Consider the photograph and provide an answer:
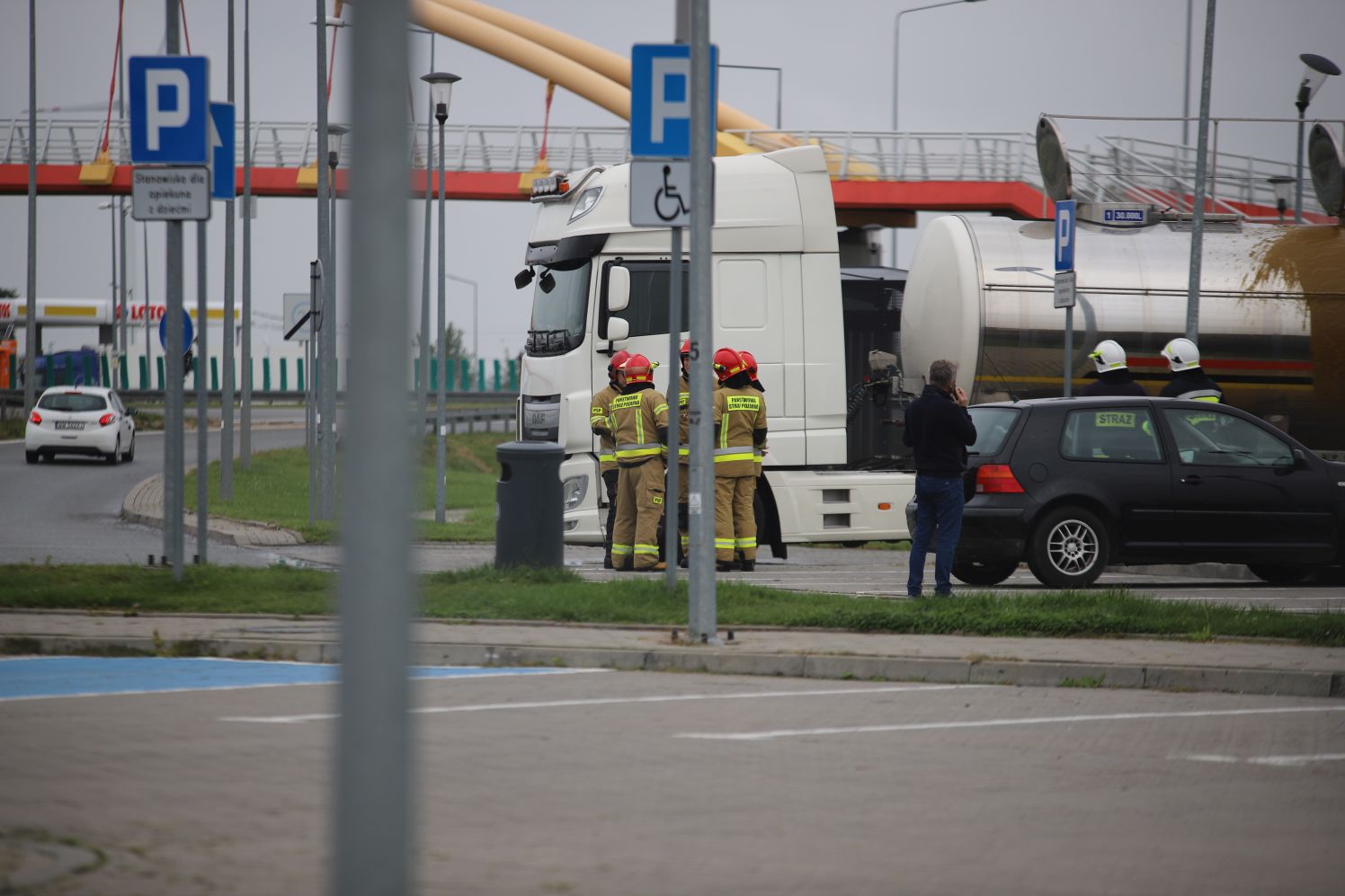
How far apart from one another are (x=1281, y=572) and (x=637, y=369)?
6.36 m

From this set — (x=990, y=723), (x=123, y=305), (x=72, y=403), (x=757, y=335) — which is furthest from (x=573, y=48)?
(x=990, y=723)

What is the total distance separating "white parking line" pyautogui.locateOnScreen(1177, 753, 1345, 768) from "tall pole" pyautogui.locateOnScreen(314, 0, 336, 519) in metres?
15.6

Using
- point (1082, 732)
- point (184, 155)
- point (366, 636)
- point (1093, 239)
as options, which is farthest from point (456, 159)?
point (366, 636)

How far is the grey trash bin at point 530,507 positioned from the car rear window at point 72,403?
2389cm

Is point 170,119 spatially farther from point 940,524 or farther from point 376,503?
point 376,503

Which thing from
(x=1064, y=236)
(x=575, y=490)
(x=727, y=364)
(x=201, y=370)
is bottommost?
(x=575, y=490)

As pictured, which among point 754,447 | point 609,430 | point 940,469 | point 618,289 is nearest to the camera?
point 940,469

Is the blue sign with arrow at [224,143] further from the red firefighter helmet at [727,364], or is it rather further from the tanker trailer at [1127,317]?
the tanker trailer at [1127,317]

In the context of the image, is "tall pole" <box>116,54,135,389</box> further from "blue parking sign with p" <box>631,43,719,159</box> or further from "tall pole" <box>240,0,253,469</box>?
"blue parking sign with p" <box>631,43,719,159</box>

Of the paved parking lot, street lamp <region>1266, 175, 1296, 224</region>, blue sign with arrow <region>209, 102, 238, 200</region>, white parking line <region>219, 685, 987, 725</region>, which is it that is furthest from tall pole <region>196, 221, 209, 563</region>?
street lamp <region>1266, 175, 1296, 224</region>

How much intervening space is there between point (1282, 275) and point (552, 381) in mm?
7848

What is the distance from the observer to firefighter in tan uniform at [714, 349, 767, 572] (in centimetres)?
1543

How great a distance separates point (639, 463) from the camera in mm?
15164

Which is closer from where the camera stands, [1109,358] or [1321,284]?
[1109,358]
